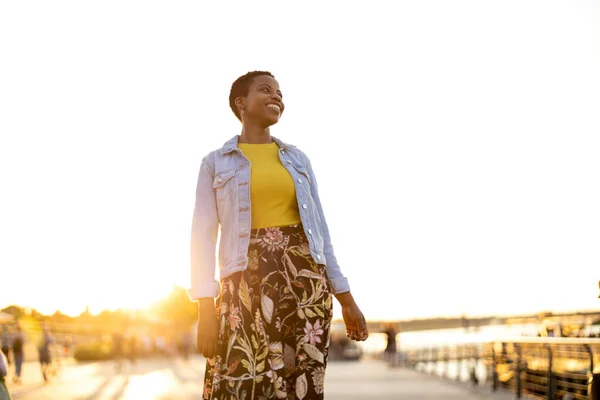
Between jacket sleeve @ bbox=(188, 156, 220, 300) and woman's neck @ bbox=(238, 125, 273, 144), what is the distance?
0.18 meters

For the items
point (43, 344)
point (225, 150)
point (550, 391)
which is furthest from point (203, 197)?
point (43, 344)

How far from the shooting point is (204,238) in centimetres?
291

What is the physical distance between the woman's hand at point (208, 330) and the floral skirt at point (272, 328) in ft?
0.09

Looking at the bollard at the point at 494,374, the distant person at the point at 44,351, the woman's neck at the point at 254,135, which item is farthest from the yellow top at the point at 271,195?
the distant person at the point at 44,351

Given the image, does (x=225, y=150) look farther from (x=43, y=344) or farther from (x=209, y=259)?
(x=43, y=344)

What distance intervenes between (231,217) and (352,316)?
64 centimetres

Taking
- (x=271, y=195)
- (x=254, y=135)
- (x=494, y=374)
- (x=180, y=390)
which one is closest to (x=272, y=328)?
(x=271, y=195)

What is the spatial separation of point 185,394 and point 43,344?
6288 millimetres

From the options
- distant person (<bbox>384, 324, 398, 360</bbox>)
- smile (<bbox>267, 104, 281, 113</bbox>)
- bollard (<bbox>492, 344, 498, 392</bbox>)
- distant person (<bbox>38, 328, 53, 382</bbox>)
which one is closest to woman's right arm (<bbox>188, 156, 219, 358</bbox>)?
smile (<bbox>267, 104, 281, 113</bbox>)

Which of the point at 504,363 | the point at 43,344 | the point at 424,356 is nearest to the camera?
the point at 504,363

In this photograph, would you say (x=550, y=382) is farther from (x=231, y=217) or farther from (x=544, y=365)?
(x=231, y=217)

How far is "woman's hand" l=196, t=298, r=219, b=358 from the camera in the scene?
2715 millimetres

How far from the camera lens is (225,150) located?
9.92 ft

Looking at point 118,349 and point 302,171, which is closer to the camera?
point 302,171
